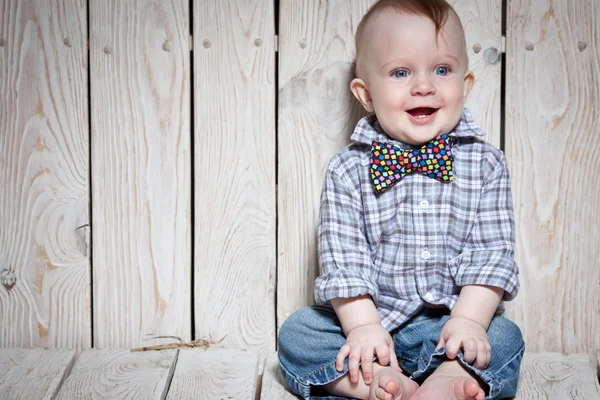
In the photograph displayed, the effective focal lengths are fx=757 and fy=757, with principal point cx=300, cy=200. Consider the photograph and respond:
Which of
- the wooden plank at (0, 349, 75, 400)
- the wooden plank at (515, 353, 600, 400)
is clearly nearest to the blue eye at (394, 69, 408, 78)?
the wooden plank at (515, 353, 600, 400)

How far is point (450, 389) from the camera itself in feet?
3.91

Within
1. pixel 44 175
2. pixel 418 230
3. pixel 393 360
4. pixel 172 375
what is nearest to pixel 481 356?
pixel 393 360

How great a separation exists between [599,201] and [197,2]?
923mm

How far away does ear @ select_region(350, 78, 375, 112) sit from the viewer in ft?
4.75

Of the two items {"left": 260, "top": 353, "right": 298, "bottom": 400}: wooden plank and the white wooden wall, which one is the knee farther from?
{"left": 260, "top": 353, "right": 298, "bottom": 400}: wooden plank

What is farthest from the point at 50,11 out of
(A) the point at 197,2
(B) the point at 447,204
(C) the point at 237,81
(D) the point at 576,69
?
(D) the point at 576,69

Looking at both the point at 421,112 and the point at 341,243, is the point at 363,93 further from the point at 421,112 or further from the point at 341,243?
the point at 341,243

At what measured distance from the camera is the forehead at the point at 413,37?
1.35 m

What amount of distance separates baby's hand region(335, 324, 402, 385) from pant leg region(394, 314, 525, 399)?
7 cm

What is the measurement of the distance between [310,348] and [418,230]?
295 mm

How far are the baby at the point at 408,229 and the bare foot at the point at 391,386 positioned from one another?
0.05 meters

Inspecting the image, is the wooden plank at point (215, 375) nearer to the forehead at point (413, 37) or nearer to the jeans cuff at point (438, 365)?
the jeans cuff at point (438, 365)

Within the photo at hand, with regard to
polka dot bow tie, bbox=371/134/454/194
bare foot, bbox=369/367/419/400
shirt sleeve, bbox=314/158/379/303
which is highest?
polka dot bow tie, bbox=371/134/454/194

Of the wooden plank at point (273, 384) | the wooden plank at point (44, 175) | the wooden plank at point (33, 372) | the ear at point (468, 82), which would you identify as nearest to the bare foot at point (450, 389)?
the wooden plank at point (273, 384)
